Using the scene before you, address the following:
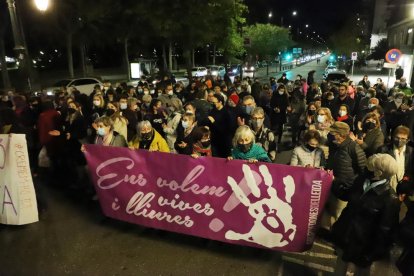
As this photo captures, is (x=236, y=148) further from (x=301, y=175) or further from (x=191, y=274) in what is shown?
(x=191, y=274)

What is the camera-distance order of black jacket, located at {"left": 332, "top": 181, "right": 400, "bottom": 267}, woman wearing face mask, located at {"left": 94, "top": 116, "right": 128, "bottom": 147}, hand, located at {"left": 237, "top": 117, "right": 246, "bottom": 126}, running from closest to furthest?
1. black jacket, located at {"left": 332, "top": 181, "right": 400, "bottom": 267}
2. woman wearing face mask, located at {"left": 94, "top": 116, "right": 128, "bottom": 147}
3. hand, located at {"left": 237, "top": 117, "right": 246, "bottom": 126}

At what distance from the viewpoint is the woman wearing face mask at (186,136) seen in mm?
5121

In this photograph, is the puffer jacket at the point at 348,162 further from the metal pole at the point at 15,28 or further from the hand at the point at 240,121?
the metal pole at the point at 15,28

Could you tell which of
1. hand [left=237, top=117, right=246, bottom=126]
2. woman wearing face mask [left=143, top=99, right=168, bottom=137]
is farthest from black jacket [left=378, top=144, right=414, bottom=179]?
woman wearing face mask [left=143, top=99, right=168, bottom=137]

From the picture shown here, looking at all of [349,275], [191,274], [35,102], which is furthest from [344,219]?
[35,102]

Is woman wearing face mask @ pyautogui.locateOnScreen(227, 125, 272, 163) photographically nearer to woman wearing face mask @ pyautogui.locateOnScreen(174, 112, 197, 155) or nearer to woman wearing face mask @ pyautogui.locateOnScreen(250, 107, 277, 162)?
woman wearing face mask @ pyautogui.locateOnScreen(174, 112, 197, 155)

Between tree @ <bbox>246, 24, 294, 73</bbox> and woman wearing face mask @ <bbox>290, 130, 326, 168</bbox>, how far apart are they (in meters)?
36.7

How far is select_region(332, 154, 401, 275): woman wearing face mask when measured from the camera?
9.92 ft

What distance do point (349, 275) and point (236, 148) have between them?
1.96 m

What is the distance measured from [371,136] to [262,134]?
1748 millimetres

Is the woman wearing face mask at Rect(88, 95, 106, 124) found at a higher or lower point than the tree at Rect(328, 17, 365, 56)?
lower

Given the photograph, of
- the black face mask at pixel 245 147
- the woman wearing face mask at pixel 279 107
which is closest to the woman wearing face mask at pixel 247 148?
the black face mask at pixel 245 147

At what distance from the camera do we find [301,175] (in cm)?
374

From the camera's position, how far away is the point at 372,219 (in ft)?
10.0
